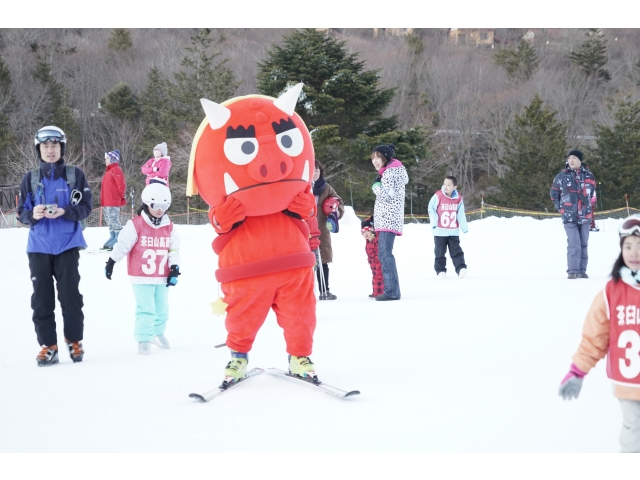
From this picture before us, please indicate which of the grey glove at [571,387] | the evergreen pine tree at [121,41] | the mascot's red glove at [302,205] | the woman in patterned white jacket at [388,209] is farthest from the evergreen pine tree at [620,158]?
the grey glove at [571,387]

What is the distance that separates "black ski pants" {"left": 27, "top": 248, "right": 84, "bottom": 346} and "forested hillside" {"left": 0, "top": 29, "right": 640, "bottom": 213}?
18369 millimetres

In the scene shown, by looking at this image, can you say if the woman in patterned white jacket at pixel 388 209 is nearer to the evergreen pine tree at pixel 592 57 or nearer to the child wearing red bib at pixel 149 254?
the child wearing red bib at pixel 149 254

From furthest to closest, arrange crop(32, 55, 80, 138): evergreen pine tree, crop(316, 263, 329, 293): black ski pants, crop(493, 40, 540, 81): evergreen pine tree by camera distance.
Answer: crop(493, 40, 540, 81): evergreen pine tree
crop(32, 55, 80, 138): evergreen pine tree
crop(316, 263, 329, 293): black ski pants

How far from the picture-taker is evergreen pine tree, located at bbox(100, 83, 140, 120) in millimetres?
32469

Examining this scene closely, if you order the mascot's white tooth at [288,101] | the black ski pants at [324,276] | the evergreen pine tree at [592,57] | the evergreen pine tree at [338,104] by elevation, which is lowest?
the black ski pants at [324,276]

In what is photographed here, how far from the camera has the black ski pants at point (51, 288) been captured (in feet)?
17.2

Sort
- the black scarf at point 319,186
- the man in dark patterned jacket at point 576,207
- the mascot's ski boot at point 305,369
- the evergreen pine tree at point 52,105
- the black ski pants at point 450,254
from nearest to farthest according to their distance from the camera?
the mascot's ski boot at point 305,369 < the black scarf at point 319,186 < the man in dark patterned jacket at point 576,207 < the black ski pants at point 450,254 < the evergreen pine tree at point 52,105

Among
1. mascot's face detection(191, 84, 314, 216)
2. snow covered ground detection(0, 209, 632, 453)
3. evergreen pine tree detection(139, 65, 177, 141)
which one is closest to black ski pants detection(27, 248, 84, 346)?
snow covered ground detection(0, 209, 632, 453)

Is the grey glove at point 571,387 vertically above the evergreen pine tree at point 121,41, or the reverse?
the evergreen pine tree at point 121,41

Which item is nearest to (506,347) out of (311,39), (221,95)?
(311,39)

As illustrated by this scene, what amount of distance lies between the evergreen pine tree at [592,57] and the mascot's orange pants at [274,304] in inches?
835

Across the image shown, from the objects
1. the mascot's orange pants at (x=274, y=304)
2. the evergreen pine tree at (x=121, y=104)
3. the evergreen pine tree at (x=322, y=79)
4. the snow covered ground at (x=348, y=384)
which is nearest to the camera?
the snow covered ground at (x=348, y=384)

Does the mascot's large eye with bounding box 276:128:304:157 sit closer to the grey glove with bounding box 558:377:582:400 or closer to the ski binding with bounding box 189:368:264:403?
the ski binding with bounding box 189:368:264:403

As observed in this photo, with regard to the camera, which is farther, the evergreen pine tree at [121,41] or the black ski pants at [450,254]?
the evergreen pine tree at [121,41]
